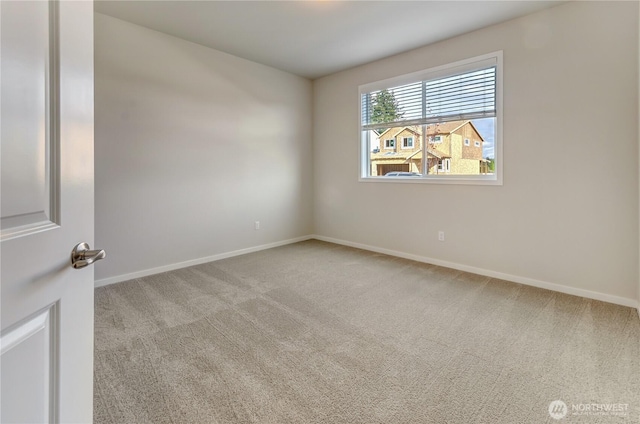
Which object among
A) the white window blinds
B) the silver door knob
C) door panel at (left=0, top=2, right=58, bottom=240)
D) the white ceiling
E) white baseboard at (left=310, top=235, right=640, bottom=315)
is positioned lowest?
white baseboard at (left=310, top=235, right=640, bottom=315)

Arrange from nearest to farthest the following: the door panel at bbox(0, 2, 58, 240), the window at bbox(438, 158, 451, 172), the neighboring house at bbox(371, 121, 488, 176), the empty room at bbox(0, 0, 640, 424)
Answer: the door panel at bbox(0, 2, 58, 240)
the empty room at bbox(0, 0, 640, 424)
the neighboring house at bbox(371, 121, 488, 176)
the window at bbox(438, 158, 451, 172)

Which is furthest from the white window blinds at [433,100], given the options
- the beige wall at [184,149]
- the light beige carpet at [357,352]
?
the light beige carpet at [357,352]

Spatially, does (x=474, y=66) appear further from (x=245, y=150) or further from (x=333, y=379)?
(x=333, y=379)

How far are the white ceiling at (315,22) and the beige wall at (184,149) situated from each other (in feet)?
1.03

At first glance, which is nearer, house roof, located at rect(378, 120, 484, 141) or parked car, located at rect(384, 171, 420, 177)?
house roof, located at rect(378, 120, 484, 141)

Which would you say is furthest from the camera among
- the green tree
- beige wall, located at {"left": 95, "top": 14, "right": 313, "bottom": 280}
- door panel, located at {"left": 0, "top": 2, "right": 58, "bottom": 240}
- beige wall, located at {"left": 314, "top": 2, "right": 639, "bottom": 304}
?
the green tree

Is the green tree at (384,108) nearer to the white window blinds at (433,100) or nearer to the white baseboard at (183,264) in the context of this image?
the white window blinds at (433,100)

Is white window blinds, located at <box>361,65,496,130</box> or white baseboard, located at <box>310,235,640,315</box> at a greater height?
white window blinds, located at <box>361,65,496,130</box>

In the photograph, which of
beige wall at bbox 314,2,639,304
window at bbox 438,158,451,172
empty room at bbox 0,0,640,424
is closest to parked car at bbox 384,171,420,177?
empty room at bbox 0,0,640,424

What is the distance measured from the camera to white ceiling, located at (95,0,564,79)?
2973mm

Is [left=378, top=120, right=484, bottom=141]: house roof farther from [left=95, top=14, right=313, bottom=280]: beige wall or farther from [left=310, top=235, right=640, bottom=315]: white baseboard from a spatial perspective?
[left=95, top=14, right=313, bottom=280]: beige wall

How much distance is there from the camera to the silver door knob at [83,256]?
2.48 feet

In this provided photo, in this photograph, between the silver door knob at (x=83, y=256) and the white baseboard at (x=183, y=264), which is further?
the white baseboard at (x=183, y=264)

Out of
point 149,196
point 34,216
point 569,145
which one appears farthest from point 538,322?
point 149,196
